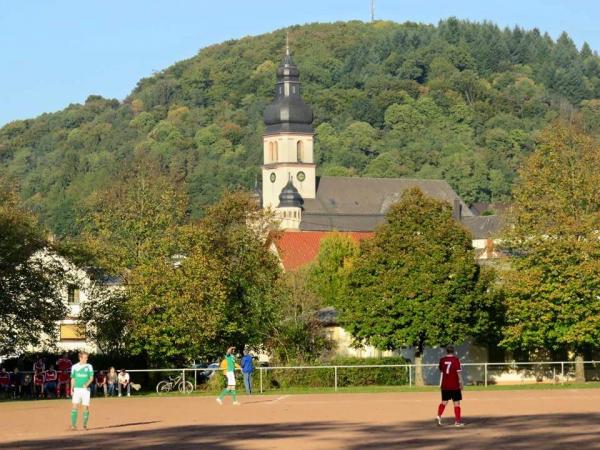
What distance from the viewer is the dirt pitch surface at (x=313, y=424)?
3014 centimetres

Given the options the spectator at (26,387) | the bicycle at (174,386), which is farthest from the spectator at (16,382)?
the bicycle at (174,386)

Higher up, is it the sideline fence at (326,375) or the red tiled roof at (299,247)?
the red tiled roof at (299,247)

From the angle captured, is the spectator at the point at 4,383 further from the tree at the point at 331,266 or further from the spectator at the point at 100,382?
the tree at the point at 331,266

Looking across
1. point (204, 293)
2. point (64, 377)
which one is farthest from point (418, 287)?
point (64, 377)

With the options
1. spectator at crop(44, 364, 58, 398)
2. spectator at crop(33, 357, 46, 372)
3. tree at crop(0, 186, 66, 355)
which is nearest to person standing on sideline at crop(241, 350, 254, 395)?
spectator at crop(44, 364, 58, 398)

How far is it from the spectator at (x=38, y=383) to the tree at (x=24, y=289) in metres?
2.83

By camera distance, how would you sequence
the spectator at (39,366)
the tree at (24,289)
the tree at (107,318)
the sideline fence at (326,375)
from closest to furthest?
the spectator at (39,366)
the tree at (24,289)
the sideline fence at (326,375)
the tree at (107,318)

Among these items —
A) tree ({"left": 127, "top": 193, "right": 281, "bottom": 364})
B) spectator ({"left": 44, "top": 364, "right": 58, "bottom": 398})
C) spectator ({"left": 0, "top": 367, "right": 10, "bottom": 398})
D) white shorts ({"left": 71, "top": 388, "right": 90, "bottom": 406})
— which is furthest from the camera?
tree ({"left": 127, "top": 193, "right": 281, "bottom": 364})

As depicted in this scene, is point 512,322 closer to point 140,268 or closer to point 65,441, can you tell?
point 140,268

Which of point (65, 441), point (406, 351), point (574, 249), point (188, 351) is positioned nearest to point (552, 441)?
point (65, 441)

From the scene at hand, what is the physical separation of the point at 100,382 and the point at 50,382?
2.78 m

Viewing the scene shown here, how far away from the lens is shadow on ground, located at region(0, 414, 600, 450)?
29453 millimetres

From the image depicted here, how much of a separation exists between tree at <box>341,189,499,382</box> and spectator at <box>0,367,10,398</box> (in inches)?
651

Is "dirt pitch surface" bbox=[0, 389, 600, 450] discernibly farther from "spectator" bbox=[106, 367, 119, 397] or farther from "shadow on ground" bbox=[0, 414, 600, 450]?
"spectator" bbox=[106, 367, 119, 397]
